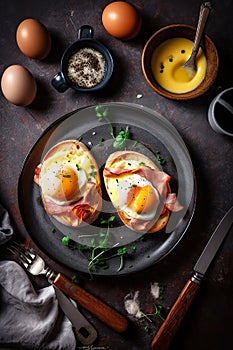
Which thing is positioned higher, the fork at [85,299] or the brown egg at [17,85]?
the brown egg at [17,85]

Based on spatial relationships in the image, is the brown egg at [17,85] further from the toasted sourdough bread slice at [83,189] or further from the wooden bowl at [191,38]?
the wooden bowl at [191,38]

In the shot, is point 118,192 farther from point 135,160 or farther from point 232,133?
point 232,133

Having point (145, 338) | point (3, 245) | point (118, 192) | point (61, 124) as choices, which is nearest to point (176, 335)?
point (145, 338)

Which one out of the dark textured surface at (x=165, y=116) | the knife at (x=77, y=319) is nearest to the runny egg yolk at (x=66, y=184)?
the dark textured surface at (x=165, y=116)

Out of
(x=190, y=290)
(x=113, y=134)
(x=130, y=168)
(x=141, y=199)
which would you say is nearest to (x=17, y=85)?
(x=113, y=134)

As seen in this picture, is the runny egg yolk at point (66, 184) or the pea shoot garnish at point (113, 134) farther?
the pea shoot garnish at point (113, 134)

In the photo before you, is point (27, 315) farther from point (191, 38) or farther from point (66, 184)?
point (191, 38)

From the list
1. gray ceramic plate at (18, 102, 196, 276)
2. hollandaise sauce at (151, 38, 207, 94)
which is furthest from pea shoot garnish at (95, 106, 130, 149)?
hollandaise sauce at (151, 38, 207, 94)
